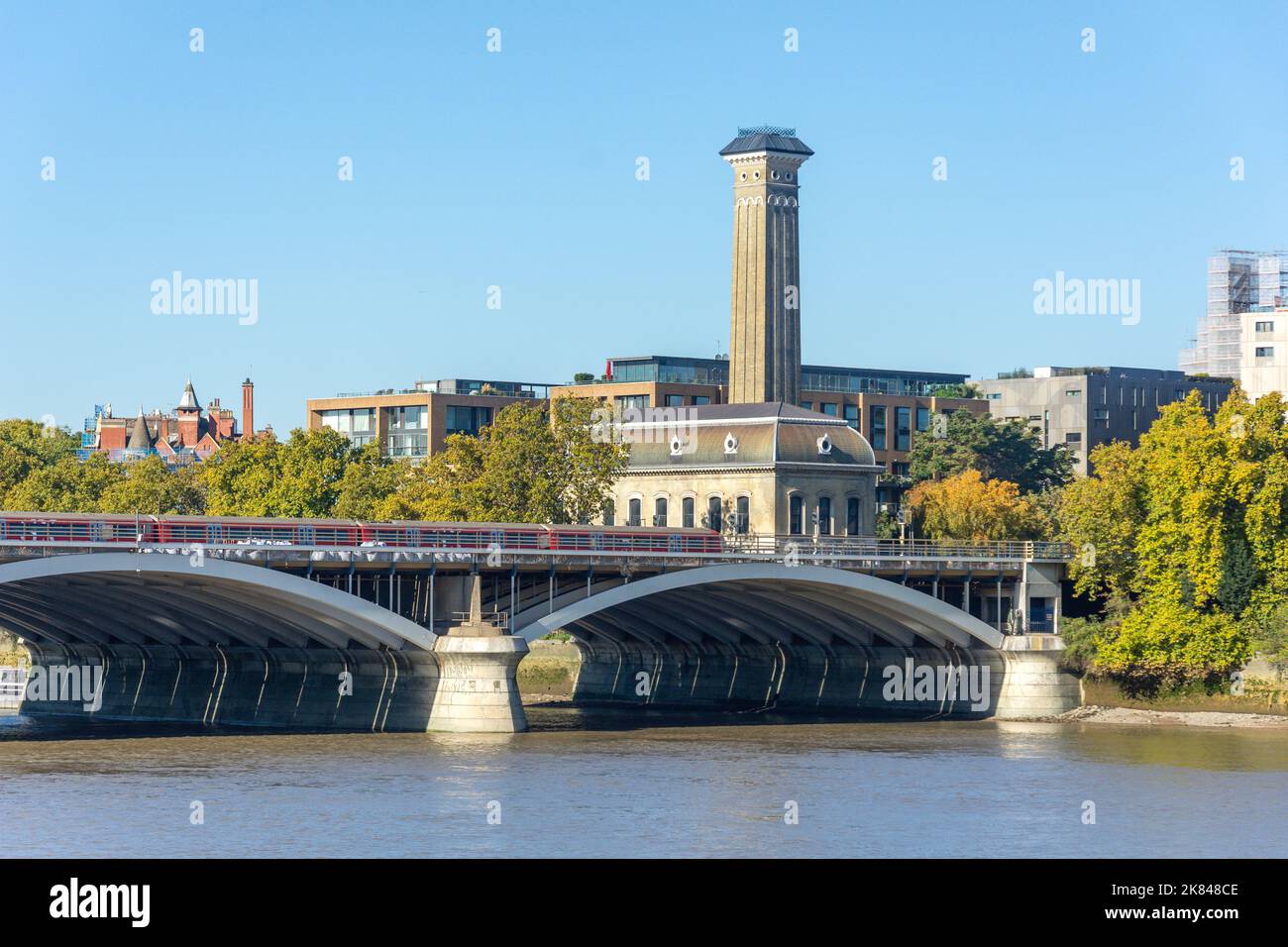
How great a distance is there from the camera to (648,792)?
6084cm

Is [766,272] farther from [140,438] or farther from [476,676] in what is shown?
[140,438]

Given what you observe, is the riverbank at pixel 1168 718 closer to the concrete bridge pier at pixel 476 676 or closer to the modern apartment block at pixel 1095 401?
the concrete bridge pier at pixel 476 676

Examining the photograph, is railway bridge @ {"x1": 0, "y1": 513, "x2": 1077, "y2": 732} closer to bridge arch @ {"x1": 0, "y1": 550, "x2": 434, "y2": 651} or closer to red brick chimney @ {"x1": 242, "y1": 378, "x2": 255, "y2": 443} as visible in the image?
bridge arch @ {"x1": 0, "y1": 550, "x2": 434, "y2": 651}

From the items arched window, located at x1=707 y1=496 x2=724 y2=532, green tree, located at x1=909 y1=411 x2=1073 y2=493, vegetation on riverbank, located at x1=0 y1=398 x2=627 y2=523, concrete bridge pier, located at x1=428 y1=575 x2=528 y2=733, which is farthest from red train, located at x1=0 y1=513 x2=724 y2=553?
green tree, located at x1=909 y1=411 x2=1073 y2=493

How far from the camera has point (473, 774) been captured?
63.1 metres

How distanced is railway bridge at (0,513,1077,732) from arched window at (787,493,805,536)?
1143mm

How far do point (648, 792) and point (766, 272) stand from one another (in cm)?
6431


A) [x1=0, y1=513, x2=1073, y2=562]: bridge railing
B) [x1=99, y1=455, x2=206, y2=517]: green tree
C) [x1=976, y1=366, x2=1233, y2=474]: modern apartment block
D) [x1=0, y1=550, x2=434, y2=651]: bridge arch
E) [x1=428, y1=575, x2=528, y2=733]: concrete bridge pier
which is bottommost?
[x1=428, y1=575, x2=528, y2=733]: concrete bridge pier

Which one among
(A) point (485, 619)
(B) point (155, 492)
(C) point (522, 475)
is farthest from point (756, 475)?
→ (B) point (155, 492)

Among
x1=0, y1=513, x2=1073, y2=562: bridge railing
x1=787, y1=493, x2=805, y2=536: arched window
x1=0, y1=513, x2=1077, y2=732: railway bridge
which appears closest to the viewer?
x1=0, y1=513, x2=1073, y2=562: bridge railing

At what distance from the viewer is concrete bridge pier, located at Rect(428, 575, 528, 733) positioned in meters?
73.5
